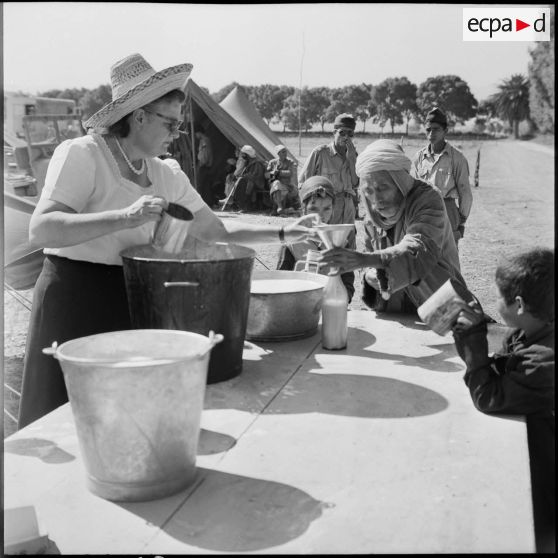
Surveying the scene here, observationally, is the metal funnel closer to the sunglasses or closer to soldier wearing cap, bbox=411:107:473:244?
the sunglasses

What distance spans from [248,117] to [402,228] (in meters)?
11.6

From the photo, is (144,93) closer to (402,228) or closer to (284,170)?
(402,228)

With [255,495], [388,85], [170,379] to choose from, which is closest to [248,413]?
[255,495]

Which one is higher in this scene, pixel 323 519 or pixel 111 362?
pixel 111 362

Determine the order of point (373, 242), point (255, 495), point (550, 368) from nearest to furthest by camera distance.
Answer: point (255, 495)
point (550, 368)
point (373, 242)

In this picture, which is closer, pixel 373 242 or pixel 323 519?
pixel 323 519

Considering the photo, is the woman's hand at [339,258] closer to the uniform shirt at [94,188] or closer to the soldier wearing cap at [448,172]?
the uniform shirt at [94,188]

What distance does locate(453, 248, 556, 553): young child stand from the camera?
5.81 ft

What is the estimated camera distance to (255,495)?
134 centimetres

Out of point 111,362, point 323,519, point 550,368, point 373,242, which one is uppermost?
point 373,242

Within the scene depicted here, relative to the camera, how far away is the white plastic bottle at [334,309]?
2.32 metres

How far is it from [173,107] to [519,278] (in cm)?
121

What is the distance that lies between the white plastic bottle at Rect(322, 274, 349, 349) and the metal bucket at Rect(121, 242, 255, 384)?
0.43m

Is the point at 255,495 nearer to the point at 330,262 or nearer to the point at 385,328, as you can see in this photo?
the point at 330,262
